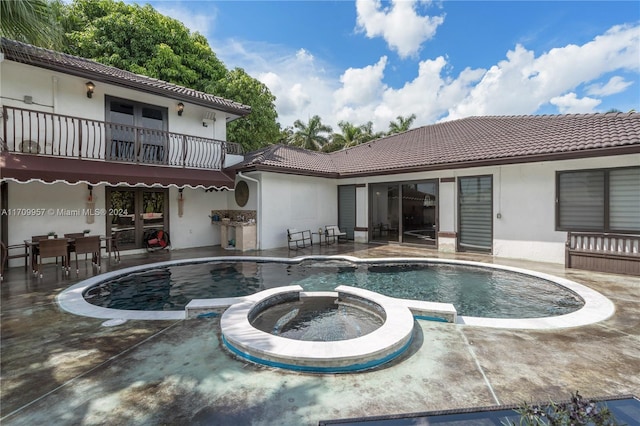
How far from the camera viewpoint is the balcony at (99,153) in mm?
9750

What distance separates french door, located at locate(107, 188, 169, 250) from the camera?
507 inches

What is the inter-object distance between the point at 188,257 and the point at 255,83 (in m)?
Result: 17.6

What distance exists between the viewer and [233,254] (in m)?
13.1

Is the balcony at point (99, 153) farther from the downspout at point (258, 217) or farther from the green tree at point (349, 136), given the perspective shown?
the green tree at point (349, 136)

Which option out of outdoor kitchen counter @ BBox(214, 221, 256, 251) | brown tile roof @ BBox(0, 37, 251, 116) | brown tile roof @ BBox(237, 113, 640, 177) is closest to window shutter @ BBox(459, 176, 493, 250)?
brown tile roof @ BBox(237, 113, 640, 177)

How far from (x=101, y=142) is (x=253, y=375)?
496 inches

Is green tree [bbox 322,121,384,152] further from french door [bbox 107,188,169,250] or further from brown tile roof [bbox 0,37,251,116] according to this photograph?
french door [bbox 107,188,169,250]

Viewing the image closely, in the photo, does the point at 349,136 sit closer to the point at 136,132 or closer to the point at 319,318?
the point at 136,132

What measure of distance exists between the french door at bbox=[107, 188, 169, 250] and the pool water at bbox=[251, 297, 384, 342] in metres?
9.96

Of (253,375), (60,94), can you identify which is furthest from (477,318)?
(60,94)

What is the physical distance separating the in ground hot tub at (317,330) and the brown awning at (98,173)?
808 cm

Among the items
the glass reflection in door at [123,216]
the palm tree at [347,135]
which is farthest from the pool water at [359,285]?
the palm tree at [347,135]

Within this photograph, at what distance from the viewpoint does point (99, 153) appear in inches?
448

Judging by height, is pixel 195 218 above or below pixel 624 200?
below
